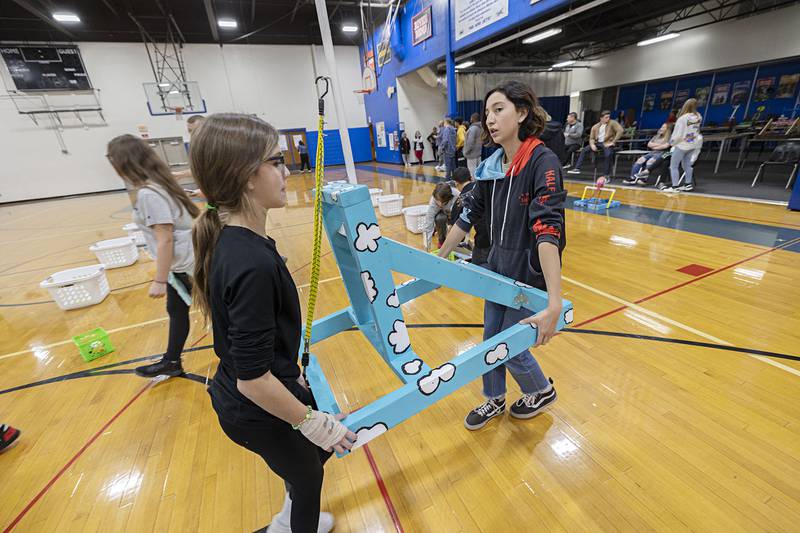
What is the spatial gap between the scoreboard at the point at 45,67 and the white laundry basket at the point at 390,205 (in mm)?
14004

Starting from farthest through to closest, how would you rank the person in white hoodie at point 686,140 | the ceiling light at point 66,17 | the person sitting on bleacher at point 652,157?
the ceiling light at point 66,17 < the person sitting on bleacher at point 652,157 < the person in white hoodie at point 686,140

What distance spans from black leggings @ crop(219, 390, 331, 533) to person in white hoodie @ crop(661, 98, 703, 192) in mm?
7310

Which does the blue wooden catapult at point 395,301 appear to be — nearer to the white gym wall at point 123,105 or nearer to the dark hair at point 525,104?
the dark hair at point 525,104

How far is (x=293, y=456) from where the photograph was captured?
909 mm

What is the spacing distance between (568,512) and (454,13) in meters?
9.85

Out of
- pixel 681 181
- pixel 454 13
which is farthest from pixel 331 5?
pixel 681 181

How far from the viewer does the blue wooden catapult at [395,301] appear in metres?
1.04

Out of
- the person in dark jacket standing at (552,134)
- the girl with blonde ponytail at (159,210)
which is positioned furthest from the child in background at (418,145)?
the girl with blonde ponytail at (159,210)

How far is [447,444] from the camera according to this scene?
1.65 metres

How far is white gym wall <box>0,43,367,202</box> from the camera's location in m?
12.2

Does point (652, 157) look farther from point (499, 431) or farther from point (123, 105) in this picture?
point (123, 105)

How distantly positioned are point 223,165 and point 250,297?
0.31 m

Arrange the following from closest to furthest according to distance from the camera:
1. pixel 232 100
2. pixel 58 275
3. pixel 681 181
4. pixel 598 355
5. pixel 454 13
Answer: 1. pixel 598 355
2. pixel 58 275
3. pixel 681 181
4. pixel 454 13
5. pixel 232 100

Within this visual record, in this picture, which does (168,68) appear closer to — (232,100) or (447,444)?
(232,100)
